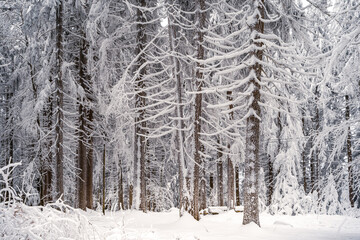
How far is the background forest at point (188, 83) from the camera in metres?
9.10

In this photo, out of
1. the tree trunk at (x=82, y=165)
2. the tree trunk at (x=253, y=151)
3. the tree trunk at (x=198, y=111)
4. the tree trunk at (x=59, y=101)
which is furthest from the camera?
the tree trunk at (x=82, y=165)

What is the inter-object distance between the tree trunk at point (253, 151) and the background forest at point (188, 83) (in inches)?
1.2

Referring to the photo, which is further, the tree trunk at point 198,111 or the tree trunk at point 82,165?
the tree trunk at point 82,165

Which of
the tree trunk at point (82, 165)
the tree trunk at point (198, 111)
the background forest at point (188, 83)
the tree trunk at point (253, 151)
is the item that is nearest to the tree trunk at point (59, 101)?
the background forest at point (188, 83)

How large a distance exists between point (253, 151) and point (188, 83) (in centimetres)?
486

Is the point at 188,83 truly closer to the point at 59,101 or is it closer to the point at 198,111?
the point at 198,111

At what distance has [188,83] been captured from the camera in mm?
12977

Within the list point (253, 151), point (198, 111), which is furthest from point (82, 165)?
point (253, 151)

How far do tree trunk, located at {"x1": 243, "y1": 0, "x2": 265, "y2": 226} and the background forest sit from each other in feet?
0.10

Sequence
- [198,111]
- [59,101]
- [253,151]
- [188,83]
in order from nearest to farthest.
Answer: [253,151], [198,111], [188,83], [59,101]

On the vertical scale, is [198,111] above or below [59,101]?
below

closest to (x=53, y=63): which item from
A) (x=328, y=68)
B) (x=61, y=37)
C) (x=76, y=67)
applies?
(x=61, y=37)

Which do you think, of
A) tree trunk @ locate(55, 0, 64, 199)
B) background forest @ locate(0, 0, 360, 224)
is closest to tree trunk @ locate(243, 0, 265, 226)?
background forest @ locate(0, 0, 360, 224)

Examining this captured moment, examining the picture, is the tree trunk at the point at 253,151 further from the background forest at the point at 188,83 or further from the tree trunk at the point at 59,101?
the tree trunk at the point at 59,101
